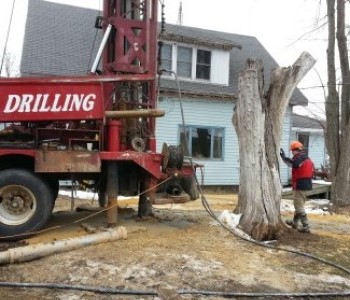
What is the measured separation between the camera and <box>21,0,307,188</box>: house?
1942 centimetres

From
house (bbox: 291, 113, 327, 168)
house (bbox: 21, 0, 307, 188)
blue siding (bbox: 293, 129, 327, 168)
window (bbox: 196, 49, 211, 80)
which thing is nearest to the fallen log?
house (bbox: 21, 0, 307, 188)

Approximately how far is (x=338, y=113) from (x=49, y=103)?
35.5 ft

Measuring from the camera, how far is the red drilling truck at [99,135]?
7699 mm

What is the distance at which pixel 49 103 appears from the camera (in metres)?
7.72

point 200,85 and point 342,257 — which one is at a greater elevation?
point 200,85

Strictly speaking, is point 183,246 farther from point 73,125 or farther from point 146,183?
point 73,125

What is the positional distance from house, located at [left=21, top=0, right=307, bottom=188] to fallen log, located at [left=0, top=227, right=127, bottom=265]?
11.7 m

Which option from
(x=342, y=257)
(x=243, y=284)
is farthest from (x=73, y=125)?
(x=342, y=257)

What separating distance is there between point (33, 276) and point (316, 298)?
10.8ft

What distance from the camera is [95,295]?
549 centimetres

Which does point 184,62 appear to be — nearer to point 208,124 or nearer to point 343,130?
point 208,124

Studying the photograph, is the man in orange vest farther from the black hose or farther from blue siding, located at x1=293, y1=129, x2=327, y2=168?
blue siding, located at x1=293, y1=129, x2=327, y2=168

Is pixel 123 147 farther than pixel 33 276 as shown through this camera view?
Yes

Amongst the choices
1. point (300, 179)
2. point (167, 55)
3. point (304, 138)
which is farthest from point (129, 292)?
point (304, 138)
